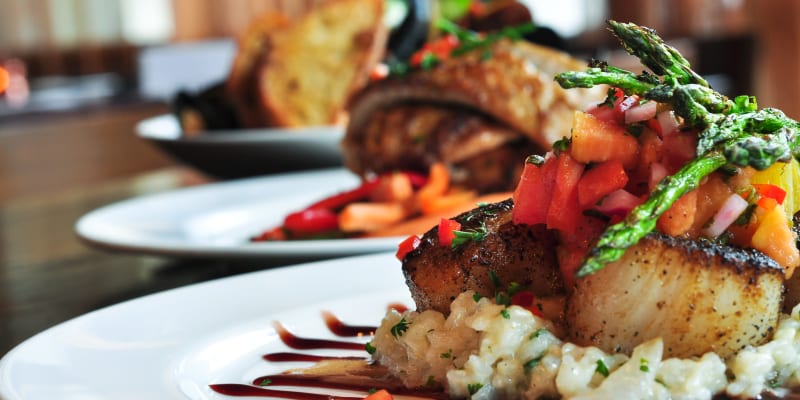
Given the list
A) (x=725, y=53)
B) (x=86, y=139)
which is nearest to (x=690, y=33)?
(x=725, y=53)

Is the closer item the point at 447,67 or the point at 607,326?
the point at 607,326

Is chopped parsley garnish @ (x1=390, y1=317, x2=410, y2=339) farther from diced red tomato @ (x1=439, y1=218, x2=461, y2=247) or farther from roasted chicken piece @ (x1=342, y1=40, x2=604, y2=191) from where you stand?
roasted chicken piece @ (x1=342, y1=40, x2=604, y2=191)

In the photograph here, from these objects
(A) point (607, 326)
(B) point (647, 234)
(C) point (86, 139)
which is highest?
(B) point (647, 234)

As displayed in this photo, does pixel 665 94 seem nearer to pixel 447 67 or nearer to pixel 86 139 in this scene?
pixel 447 67

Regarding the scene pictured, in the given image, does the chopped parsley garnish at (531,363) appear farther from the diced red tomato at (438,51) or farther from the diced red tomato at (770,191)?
the diced red tomato at (438,51)

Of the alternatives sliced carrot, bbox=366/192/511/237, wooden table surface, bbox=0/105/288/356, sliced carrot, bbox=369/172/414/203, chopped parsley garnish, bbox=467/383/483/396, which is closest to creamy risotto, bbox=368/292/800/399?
chopped parsley garnish, bbox=467/383/483/396
